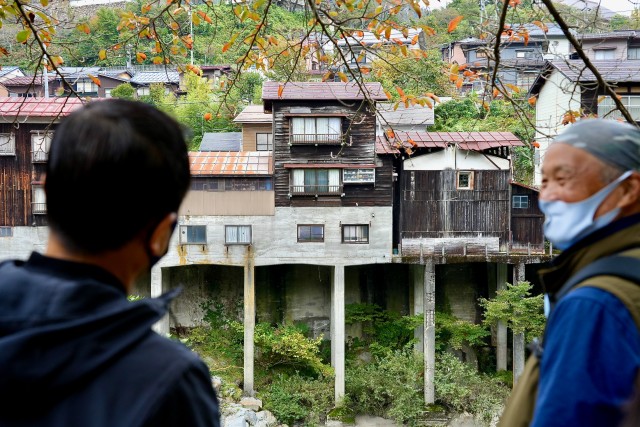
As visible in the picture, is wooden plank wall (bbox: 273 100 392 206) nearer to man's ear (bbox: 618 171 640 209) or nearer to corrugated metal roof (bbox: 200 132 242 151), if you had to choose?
corrugated metal roof (bbox: 200 132 242 151)

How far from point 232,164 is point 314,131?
7.58ft

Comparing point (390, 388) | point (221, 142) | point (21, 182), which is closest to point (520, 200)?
point (390, 388)

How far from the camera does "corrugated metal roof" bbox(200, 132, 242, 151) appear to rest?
2073cm

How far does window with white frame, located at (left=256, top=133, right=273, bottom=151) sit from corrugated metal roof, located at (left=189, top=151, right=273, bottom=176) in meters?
1.72

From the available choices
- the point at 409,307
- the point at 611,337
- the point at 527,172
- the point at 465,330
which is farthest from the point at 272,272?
the point at 611,337

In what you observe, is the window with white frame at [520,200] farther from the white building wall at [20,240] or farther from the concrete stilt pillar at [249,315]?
→ the white building wall at [20,240]

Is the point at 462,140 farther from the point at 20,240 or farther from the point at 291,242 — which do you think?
the point at 20,240

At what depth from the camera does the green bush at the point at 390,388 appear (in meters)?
15.8

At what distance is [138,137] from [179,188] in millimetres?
122

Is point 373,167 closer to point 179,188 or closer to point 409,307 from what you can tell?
point 409,307

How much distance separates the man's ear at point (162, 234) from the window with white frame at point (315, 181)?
1565 cm

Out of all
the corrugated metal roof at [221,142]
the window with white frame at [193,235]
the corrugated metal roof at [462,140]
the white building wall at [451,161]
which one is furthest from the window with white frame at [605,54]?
the window with white frame at [193,235]

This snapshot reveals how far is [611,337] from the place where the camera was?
1298 mm

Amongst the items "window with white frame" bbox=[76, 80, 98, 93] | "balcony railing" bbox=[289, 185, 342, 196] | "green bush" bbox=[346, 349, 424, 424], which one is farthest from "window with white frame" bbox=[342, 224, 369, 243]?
"window with white frame" bbox=[76, 80, 98, 93]
